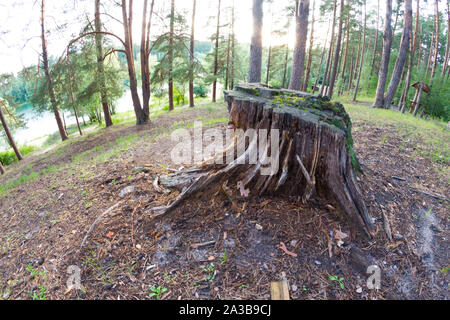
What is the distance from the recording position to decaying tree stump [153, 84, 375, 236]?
274 centimetres

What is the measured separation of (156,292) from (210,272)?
0.57 m

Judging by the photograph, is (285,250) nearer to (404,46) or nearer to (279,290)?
(279,290)

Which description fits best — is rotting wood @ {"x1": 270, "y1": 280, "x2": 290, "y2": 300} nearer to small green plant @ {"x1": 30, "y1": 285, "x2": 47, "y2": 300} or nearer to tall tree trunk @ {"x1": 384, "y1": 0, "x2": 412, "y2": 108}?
small green plant @ {"x1": 30, "y1": 285, "x2": 47, "y2": 300}

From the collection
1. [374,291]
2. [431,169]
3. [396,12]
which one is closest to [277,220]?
[374,291]

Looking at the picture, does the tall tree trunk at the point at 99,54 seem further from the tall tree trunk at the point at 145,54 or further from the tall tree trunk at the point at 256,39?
the tall tree trunk at the point at 256,39

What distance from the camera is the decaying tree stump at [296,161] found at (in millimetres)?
2742

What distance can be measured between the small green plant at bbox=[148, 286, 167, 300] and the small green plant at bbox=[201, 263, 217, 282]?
0.44m

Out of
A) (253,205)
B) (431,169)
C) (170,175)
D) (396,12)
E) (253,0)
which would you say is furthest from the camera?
(396,12)

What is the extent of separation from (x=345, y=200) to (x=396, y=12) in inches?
1161

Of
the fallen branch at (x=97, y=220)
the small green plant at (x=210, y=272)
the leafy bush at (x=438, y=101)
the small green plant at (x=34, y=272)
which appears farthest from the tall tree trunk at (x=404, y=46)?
the small green plant at (x=34, y=272)

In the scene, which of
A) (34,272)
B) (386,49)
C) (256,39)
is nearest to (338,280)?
(34,272)

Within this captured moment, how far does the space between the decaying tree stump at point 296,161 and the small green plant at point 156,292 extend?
3.15ft
